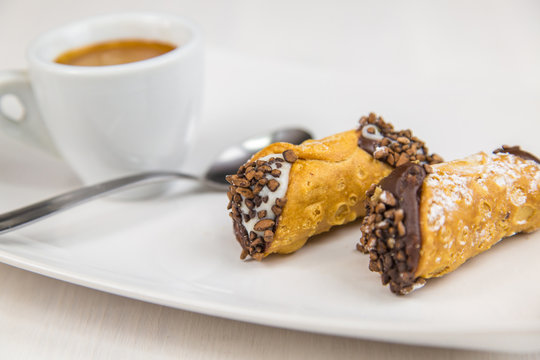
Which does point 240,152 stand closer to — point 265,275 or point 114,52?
point 114,52

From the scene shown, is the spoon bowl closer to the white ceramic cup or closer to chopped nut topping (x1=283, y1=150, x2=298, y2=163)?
the white ceramic cup

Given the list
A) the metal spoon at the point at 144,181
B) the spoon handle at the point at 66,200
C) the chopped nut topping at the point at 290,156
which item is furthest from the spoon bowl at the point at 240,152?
the chopped nut topping at the point at 290,156

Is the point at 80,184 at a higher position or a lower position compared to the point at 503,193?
lower

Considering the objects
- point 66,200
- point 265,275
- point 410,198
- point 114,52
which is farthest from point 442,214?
point 114,52

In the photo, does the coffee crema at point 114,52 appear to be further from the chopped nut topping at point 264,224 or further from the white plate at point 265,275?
the chopped nut topping at point 264,224

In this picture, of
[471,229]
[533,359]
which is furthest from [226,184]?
[533,359]

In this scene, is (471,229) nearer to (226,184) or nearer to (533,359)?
(533,359)
